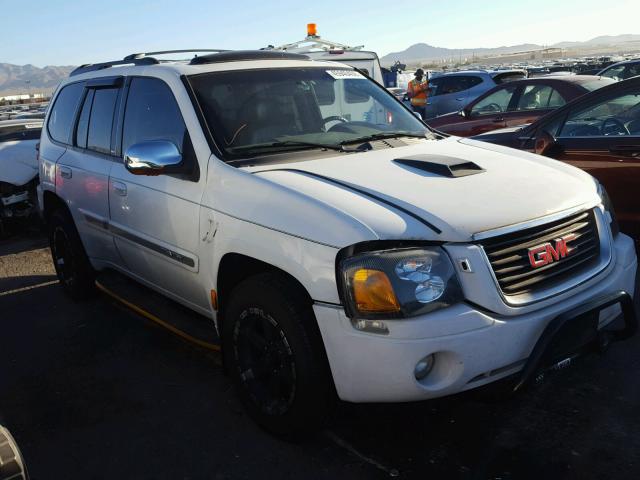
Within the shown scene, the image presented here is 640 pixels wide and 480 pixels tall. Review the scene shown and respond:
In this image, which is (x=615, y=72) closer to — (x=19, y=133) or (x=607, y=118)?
(x=607, y=118)

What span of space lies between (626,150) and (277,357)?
3391 mm

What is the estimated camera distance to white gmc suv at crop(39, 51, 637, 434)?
256 centimetres

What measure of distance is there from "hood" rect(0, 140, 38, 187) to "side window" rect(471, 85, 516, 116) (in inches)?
246

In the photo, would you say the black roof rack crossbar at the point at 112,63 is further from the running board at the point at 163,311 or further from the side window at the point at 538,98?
the side window at the point at 538,98

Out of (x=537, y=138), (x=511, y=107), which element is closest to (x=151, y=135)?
(x=537, y=138)

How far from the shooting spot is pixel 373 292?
8.36 ft

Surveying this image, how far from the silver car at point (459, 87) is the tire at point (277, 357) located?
1162cm

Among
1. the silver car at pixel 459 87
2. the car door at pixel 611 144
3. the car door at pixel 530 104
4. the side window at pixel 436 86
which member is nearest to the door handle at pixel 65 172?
the car door at pixel 611 144

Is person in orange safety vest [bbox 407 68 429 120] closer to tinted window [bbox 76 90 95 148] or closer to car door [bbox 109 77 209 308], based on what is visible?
tinted window [bbox 76 90 95 148]

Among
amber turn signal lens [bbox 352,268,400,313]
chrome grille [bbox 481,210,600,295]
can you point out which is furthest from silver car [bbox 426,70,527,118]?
amber turn signal lens [bbox 352,268,400,313]

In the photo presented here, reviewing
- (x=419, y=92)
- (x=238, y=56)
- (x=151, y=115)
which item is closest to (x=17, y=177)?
(x=151, y=115)

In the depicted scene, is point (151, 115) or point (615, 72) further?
point (615, 72)

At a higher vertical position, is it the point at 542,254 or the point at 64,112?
the point at 64,112

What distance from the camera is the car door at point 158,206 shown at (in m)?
3.52
